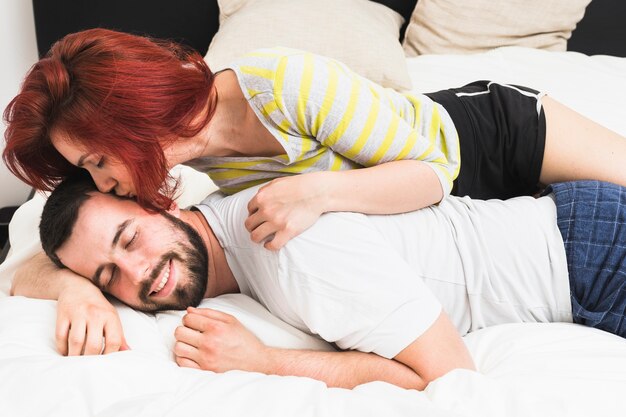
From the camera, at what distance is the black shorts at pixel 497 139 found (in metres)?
1.40

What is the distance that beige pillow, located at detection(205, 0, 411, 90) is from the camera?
1.90m

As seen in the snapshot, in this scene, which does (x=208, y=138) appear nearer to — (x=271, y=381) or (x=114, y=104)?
(x=114, y=104)

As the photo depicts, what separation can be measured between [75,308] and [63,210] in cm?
20

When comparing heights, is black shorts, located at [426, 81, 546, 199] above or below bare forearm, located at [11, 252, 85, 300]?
above

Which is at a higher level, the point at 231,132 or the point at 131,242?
the point at 231,132

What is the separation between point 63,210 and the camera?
117cm

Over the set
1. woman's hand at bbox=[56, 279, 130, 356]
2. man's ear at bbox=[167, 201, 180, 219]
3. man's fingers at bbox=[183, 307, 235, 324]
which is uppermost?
man's ear at bbox=[167, 201, 180, 219]

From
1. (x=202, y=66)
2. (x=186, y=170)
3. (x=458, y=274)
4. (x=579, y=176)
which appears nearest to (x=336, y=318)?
(x=458, y=274)

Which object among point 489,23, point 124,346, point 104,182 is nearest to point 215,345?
point 124,346

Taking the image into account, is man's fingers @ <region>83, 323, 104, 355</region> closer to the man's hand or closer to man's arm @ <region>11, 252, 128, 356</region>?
man's arm @ <region>11, 252, 128, 356</region>

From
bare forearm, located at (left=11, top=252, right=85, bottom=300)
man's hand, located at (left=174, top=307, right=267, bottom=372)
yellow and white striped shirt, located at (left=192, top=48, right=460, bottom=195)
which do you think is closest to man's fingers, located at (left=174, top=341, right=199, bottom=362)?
man's hand, located at (left=174, top=307, right=267, bottom=372)

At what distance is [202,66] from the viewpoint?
1.20 metres

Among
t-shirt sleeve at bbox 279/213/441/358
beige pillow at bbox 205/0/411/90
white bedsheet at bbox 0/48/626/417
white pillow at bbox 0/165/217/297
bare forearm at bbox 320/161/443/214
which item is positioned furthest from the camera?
beige pillow at bbox 205/0/411/90

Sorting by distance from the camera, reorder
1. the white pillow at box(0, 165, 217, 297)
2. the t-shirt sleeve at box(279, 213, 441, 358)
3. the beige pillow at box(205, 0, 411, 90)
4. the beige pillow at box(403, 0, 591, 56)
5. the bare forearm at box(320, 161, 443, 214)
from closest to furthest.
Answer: the t-shirt sleeve at box(279, 213, 441, 358) < the bare forearm at box(320, 161, 443, 214) < the white pillow at box(0, 165, 217, 297) < the beige pillow at box(205, 0, 411, 90) < the beige pillow at box(403, 0, 591, 56)
